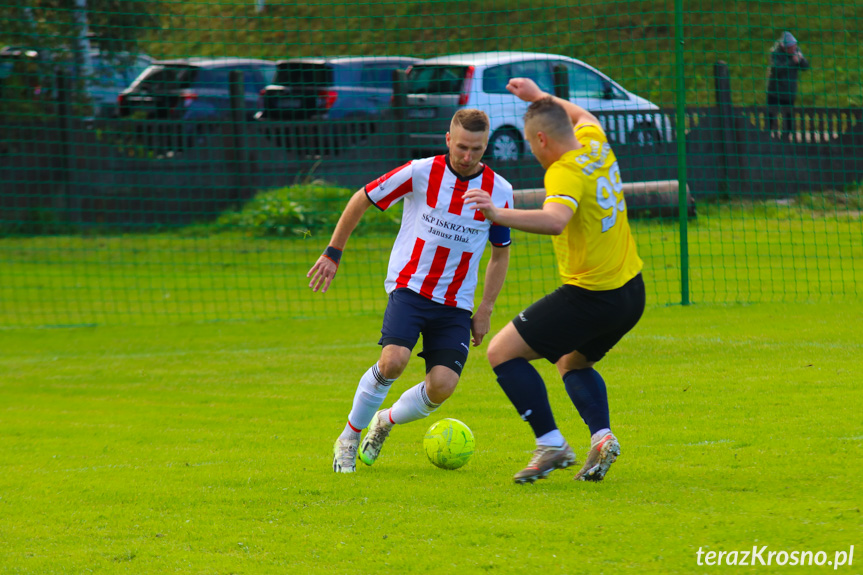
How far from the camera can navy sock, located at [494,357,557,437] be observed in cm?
459

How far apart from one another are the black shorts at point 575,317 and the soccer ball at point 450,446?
72cm

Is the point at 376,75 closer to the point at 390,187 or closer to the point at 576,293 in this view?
the point at 390,187

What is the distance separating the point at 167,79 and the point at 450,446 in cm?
1463

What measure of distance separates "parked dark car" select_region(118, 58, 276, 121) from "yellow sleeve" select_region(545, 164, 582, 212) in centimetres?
1209

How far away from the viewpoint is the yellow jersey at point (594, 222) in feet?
14.4

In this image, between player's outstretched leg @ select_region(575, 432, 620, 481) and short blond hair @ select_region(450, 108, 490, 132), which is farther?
short blond hair @ select_region(450, 108, 490, 132)

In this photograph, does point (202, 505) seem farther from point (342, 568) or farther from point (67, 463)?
point (67, 463)

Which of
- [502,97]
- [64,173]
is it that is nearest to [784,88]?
[502,97]

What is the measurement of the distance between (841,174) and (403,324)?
983 centimetres

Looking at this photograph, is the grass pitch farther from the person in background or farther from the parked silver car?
the person in background

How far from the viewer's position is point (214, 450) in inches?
229

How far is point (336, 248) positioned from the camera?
5.11 meters

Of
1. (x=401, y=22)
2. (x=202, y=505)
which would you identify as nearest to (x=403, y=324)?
(x=202, y=505)

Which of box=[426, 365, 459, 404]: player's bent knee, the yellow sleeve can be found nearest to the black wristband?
box=[426, 365, 459, 404]: player's bent knee
